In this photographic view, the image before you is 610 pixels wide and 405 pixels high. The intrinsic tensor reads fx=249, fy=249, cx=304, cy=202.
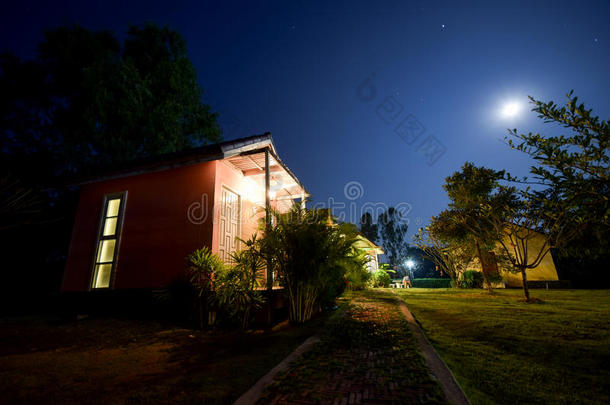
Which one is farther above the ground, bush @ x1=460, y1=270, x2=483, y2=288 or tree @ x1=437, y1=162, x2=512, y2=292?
tree @ x1=437, y1=162, x2=512, y2=292

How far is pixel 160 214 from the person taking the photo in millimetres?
6781

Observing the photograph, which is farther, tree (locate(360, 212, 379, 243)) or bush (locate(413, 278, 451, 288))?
tree (locate(360, 212, 379, 243))

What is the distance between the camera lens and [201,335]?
15.5 ft

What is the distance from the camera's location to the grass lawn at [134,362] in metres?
2.27

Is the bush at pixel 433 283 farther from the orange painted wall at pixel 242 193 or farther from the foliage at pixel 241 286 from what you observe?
the foliage at pixel 241 286

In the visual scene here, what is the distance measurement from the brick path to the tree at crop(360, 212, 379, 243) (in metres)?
40.0

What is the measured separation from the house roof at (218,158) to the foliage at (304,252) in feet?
7.27

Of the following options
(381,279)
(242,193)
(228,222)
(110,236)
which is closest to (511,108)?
(242,193)

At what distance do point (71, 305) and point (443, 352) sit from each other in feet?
28.4

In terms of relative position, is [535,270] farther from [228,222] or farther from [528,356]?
[228,222]

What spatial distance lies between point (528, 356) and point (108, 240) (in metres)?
9.45

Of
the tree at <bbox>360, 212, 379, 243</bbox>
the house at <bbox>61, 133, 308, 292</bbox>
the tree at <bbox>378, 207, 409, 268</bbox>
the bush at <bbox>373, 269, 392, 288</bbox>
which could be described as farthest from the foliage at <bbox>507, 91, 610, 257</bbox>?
the tree at <bbox>360, 212, 379, 243</bbox>

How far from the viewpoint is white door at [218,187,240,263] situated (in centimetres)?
702

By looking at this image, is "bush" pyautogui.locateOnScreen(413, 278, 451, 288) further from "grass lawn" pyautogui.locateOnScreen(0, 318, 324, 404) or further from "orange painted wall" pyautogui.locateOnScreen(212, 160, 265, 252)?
"grass lawn" pyautogui.locateOnScreen(0, 318, 324, 404)
